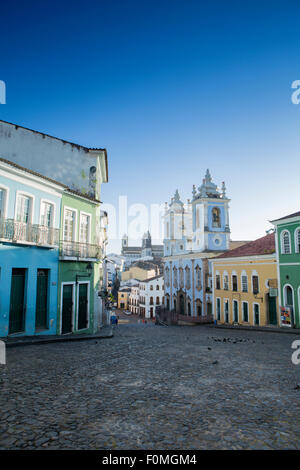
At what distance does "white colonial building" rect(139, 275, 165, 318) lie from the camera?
6356 centimetres

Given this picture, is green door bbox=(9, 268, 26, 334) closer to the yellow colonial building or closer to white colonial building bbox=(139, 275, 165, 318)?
the yellow colonial building

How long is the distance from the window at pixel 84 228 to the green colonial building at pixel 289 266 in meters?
13.3

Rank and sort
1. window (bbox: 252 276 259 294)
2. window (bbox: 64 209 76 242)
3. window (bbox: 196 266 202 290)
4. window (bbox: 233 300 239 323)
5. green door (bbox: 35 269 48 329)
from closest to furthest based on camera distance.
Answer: green door (bbox: 35 269 48 329)
window (bbox: 64 209 76 242)
window (bbox: 252 276 259 294)
window (bbox: 233 300 239 323)
window (bbox: 196 266 202 290)

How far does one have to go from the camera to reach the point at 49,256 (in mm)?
14055

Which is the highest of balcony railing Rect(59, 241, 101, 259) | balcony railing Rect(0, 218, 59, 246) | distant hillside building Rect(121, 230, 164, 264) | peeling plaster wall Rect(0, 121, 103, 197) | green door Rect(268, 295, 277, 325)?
distant hillside building Rect(121, 230, 164, 264)

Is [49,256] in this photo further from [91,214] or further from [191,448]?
[191,448]

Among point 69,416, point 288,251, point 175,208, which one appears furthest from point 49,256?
point 175,208

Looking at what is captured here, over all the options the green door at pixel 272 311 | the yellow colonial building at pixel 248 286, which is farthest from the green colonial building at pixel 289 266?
the green door at pixel 272 311

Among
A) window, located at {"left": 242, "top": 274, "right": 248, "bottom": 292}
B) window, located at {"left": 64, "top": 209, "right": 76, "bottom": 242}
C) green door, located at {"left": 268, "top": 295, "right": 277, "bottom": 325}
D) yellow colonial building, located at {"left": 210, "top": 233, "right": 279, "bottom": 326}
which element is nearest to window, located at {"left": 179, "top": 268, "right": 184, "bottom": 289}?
yellow colonial building, located at {"left": 210, "top": 233, "right": 279, "bottom": 326}

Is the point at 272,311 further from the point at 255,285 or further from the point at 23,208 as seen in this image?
the point at 23,208

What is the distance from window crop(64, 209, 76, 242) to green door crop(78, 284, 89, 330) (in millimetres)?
2570

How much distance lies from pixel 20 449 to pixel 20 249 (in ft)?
30.9

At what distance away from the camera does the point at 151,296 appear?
63750mm

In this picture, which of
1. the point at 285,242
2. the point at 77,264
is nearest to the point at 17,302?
the point at 77,264
